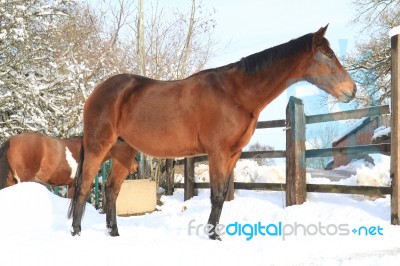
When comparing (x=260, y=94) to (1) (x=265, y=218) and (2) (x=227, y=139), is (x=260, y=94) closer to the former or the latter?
(2) (x=227, y=139)

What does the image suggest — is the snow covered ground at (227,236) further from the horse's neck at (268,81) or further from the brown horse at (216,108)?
the horse's neck at (268,81)

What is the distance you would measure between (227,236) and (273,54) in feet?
6.36

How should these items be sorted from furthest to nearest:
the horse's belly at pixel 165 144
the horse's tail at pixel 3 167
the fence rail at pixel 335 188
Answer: the horse's tail at pixel 3 167
the fence rail at pixel 335 188
the horse's belly at pixel 165 144

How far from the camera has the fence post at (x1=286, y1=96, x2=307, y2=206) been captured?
6652mm

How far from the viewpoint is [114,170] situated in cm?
514

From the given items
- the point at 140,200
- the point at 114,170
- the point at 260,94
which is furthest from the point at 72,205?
the point at 140,200

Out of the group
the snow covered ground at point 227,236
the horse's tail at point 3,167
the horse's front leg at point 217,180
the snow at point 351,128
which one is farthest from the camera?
the snow at point 351,128

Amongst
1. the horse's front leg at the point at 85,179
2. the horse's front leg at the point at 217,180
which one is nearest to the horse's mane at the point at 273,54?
the horse's front leg at the point at 217,180

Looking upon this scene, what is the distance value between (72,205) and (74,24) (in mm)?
8929

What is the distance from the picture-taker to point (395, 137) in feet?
18.1

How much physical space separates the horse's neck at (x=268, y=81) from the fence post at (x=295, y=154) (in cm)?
245

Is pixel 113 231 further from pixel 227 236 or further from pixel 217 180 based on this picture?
pixel 217 180

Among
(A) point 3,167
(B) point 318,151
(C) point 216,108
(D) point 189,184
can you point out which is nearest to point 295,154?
(B) point 318,151

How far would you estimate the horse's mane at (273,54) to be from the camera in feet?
14.5
